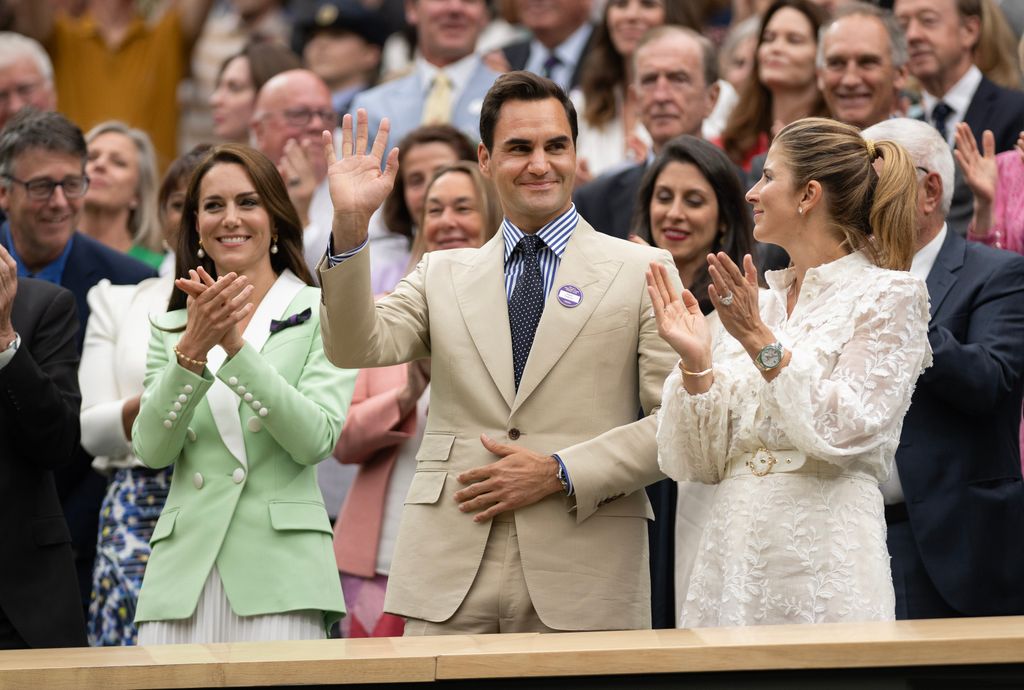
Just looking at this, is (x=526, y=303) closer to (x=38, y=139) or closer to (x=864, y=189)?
(x=864, y=189)

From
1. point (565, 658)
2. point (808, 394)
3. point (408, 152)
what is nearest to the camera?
point (565, 658)

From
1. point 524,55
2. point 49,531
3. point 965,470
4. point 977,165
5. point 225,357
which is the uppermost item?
Result: point 524,55

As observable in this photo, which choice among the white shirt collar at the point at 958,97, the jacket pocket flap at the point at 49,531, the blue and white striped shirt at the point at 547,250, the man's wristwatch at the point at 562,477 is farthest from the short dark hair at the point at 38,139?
the white shirt collar at the point at 958,97

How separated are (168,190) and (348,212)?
2.26m

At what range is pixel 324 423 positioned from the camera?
437 cm

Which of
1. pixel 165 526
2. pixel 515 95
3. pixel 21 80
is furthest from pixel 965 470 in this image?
pixel 21 80

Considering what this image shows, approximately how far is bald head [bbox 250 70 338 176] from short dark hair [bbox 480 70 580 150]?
2865mm

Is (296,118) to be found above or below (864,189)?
above

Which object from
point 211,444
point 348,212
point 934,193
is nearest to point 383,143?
point 348,212

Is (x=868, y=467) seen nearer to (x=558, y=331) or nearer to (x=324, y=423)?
(x=558, y=331)

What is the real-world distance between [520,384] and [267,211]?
120cm

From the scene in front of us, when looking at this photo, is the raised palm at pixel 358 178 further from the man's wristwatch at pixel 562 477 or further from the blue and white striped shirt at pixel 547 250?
the man's wristwatch at pixel 562 477

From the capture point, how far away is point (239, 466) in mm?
4422

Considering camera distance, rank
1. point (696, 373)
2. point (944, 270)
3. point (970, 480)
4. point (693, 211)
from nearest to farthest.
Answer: point (696, 373), point (970, 480), point (944, 270), point (693, 211)
